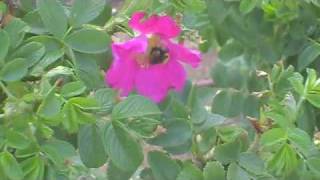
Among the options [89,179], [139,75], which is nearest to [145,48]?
[139,75]

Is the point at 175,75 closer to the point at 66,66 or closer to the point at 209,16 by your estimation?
the point at 66,66

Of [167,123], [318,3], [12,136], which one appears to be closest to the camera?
[12,136]

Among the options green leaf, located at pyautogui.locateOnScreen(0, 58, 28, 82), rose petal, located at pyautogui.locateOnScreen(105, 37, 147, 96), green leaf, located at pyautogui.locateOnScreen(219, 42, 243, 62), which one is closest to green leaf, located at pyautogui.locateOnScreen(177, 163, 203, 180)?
rose petal, located at pyautogui.locateOnScreen(105, 37, 147, 96)

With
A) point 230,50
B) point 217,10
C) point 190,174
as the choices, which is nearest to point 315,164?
point 190,174

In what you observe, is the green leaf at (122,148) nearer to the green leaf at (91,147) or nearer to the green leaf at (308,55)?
the green leaf at (91,147)

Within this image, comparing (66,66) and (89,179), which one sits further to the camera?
(89,179)

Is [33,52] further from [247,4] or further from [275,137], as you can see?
[247,4]
